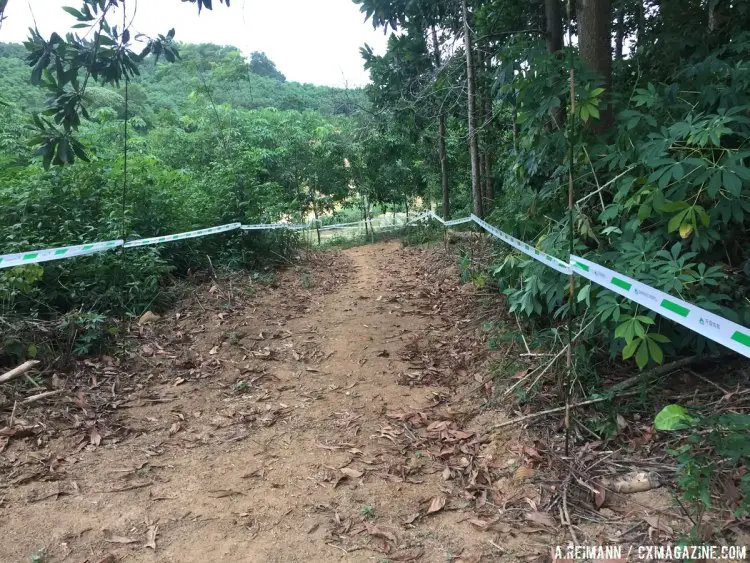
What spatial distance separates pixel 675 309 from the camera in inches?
87.3

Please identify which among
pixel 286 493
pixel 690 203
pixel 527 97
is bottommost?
pixel 286 493

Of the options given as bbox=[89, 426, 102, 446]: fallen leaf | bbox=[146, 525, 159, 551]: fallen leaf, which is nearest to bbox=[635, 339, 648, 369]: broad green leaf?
bbox=[146, 525, 159, 551]: fallen leaf

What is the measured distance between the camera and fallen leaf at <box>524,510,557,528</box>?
7.73 feet

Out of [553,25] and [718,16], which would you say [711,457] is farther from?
[553,25]

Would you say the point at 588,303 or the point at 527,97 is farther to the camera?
the point at 527,97

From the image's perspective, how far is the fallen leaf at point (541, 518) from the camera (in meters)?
2.36

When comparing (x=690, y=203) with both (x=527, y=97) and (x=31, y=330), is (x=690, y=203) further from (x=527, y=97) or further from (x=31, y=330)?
(x=31, y=330)

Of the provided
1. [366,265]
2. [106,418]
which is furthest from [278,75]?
[106,418]

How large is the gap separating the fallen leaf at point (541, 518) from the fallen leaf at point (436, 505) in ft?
1.50

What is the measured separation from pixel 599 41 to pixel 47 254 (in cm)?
523

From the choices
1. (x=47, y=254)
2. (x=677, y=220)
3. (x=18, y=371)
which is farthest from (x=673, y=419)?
(x=47, y=254)

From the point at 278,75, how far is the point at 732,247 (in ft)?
127

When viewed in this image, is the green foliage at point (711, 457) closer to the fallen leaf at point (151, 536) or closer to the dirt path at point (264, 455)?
the dirt path at point (264, 455)

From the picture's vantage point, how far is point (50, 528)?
2439 millimetres
